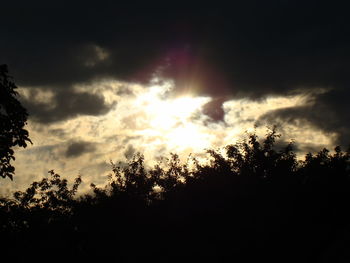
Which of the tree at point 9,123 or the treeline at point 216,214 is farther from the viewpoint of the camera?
the treeline at point 216,214

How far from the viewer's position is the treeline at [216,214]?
→ 32625mm

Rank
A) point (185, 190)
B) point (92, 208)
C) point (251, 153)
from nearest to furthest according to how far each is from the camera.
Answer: point (185, 190) → point (251, 153) → point (92, 208)

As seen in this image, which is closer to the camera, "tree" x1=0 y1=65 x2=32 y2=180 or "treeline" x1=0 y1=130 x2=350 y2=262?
"tree" x1=0 y1=65 x2=32 y2=180

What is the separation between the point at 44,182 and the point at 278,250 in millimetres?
33600

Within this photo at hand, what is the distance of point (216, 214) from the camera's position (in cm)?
3497

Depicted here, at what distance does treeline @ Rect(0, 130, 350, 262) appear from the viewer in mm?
32625

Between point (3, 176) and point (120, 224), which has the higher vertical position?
point (120, 224)

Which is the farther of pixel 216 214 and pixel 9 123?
pixel 216 214

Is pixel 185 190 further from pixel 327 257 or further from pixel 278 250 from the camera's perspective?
pixel 327 257

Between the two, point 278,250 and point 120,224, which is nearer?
point 278,250

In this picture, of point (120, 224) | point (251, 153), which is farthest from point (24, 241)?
point (251, 153)

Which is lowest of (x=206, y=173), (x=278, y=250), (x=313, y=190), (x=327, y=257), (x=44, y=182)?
(x=327, y=257)

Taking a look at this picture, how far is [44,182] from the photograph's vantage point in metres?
56.8

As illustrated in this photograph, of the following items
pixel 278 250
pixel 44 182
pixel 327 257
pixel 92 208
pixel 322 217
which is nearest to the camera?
pixel 327 257
